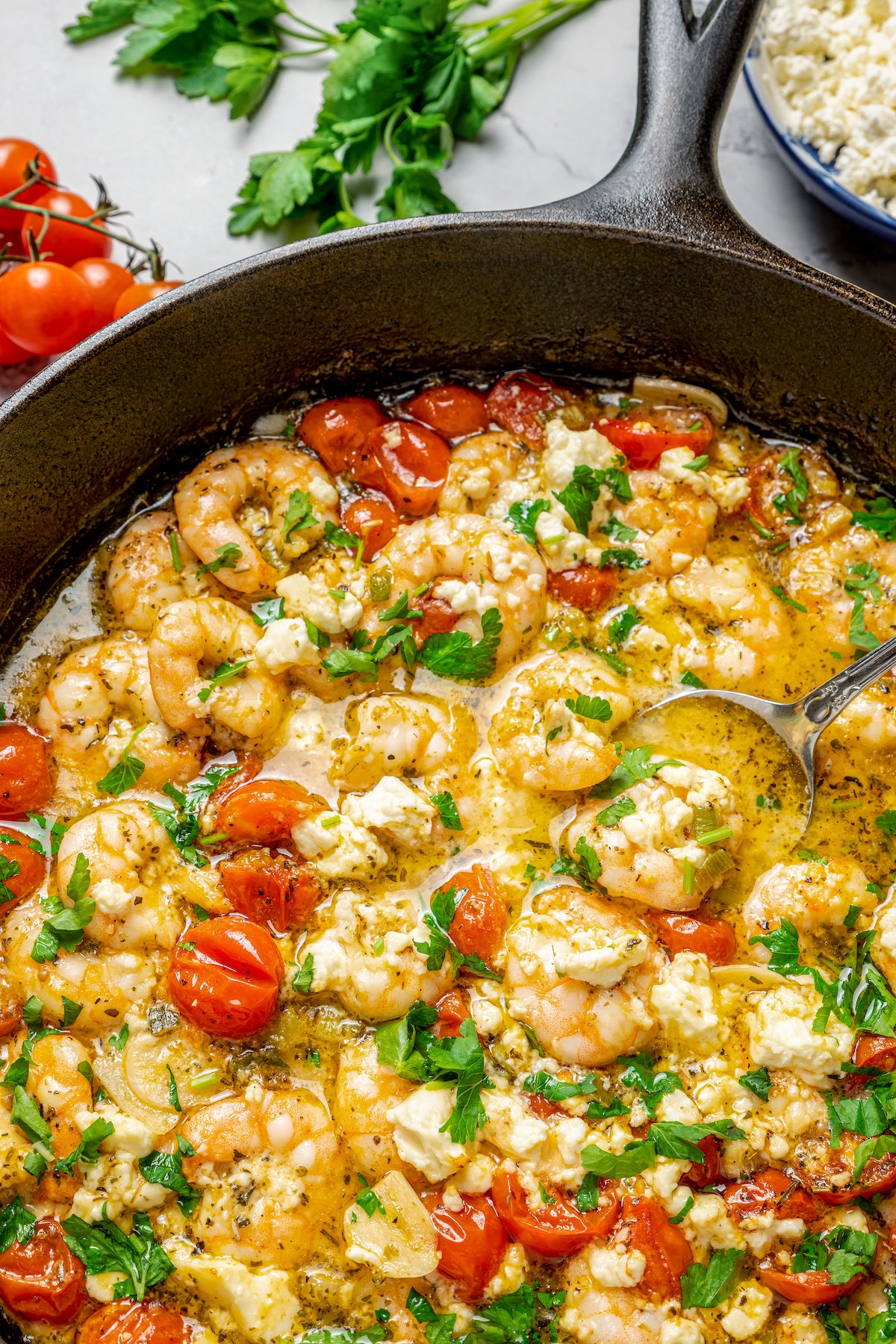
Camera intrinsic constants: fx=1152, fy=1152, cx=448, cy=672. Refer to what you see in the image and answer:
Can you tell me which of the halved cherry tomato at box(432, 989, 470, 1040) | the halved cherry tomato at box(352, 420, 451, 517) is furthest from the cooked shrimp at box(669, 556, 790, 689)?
the halved cherry tomato at box(432, 989, 470, 1040)

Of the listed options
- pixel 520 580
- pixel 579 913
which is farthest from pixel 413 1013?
pixel 520 580

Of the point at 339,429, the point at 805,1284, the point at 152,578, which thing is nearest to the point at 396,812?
the point at 152,578

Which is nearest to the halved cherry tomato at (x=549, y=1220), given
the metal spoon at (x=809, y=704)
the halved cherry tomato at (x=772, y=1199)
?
the halved cherry tomato at (x=772, y=1199)

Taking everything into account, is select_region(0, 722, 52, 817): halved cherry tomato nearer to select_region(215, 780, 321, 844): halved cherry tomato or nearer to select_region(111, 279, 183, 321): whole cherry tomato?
select_region(215, 780, 321, 844): halved cherry tomato

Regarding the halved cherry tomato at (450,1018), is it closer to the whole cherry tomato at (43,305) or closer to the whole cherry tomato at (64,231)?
the whole cherry tomato at (43,305)

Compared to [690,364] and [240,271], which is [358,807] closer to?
[240,271]

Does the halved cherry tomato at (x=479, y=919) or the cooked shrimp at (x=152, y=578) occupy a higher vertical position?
the cooked shrimp at (x=152, y=578)
